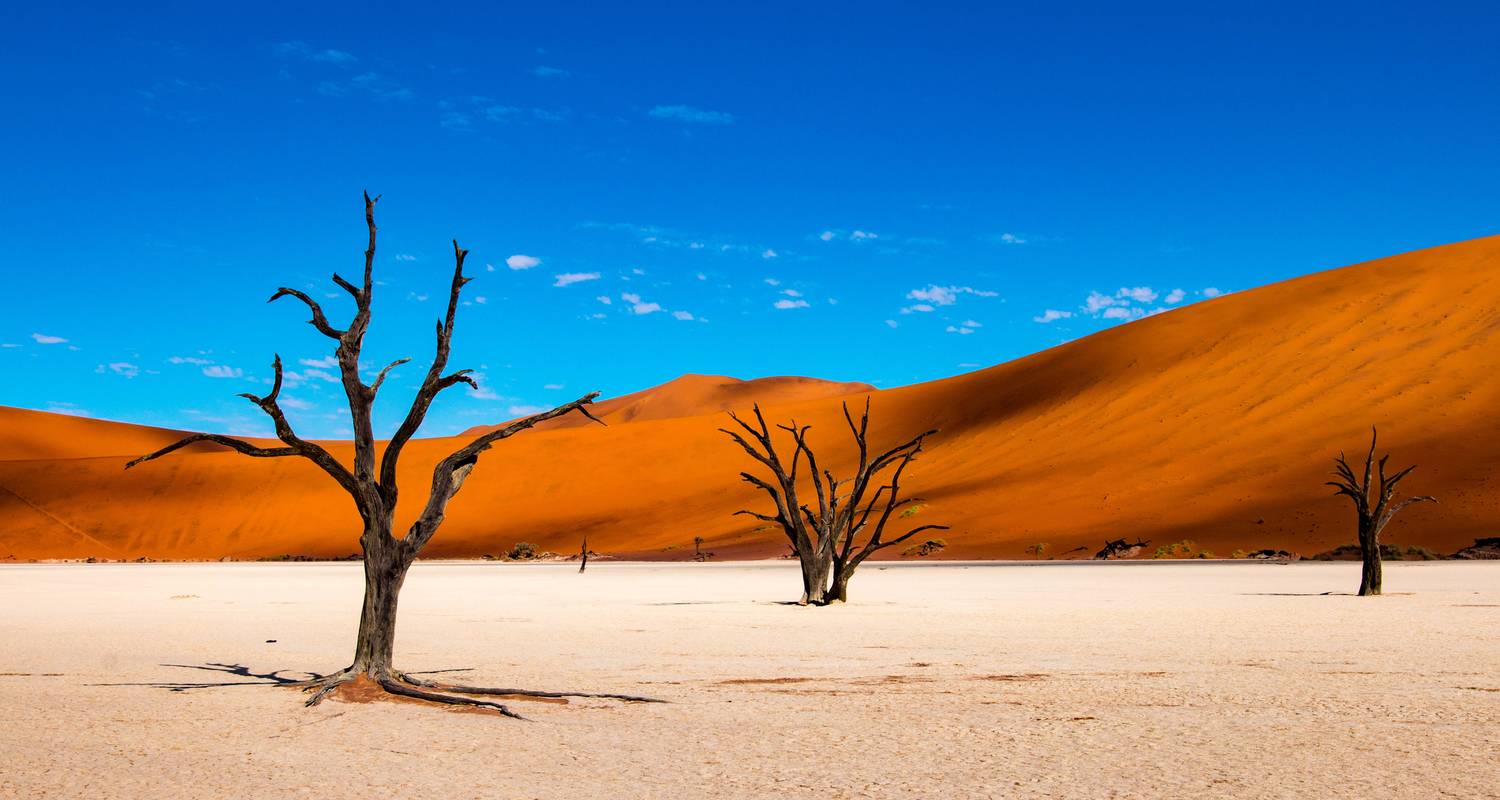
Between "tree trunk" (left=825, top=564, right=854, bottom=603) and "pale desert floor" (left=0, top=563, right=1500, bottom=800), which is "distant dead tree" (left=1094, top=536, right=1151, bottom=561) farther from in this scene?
"pale desert floor" (left=0, top=563, right=1500, bottom=800)

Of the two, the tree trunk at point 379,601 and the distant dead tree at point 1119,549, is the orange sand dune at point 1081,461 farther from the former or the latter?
the tree trunk at point 379,601

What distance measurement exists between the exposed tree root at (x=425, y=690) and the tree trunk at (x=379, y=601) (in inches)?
3.0

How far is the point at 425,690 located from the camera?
948cm

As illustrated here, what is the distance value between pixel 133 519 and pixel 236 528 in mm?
6121

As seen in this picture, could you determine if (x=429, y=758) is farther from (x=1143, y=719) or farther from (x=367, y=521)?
(x=1143, y=719)

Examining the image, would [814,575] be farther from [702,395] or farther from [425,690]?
[702,395]

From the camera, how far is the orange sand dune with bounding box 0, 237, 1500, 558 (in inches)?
1907

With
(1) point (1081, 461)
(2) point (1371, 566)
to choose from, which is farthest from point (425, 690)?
(1) point (1081, 461)

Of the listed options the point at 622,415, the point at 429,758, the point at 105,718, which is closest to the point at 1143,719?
the point at 429,758

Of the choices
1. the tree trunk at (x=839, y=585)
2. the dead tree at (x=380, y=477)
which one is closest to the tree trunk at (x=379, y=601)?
the dead tree at (x=380, y=477)

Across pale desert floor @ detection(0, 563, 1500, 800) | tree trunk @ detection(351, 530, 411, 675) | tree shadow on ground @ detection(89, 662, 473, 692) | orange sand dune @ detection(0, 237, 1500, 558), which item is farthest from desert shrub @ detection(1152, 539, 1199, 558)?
tree trunk @ detection(351, 530, 411, 675)

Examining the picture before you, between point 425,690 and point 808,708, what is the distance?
9.02ft

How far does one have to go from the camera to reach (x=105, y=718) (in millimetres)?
8781

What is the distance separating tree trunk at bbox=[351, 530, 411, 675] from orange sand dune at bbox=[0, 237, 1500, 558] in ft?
→ 126
